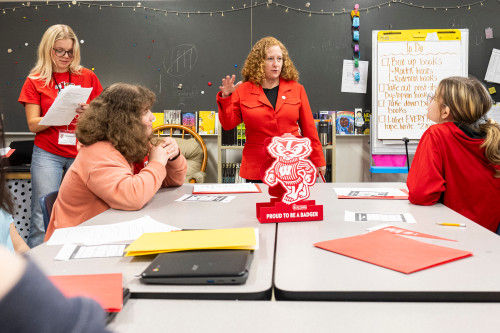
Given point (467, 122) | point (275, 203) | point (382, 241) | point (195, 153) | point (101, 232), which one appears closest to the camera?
point (382, 241)

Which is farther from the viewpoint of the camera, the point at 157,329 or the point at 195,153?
the point at 195,153

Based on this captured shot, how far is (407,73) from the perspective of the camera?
418 centimetres

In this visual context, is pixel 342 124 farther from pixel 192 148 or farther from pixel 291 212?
pixel 291 212

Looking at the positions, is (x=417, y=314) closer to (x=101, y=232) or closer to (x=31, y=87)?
(x=101, y=232)

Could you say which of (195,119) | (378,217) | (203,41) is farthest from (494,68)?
(378,217)

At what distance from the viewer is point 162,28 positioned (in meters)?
4.58

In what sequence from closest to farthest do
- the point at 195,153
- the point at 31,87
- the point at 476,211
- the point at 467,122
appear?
the point at 476,211
the point at 467,122
the point at 31,87
the point at 195,153

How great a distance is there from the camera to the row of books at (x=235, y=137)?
14.4 feet

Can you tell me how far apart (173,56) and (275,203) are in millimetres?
3409

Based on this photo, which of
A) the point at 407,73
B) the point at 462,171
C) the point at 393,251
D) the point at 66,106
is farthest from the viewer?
the point at 407,73

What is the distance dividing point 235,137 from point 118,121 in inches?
99.5

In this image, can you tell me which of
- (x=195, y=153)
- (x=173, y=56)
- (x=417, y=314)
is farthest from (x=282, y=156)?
(x=173, y=56)

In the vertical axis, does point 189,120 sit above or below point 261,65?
below

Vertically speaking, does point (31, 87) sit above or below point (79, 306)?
above
